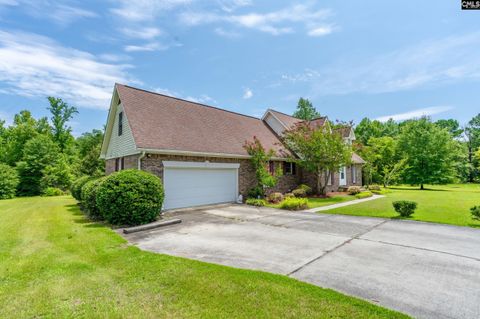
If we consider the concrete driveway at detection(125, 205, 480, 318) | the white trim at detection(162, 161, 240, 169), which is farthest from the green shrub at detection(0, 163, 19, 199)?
the concrete driveway at detection(125, 205, 480, 318)

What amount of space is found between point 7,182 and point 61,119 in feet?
66.5

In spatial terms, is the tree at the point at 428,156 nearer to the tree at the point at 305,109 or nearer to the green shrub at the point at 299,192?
the tree at the point at 305,109

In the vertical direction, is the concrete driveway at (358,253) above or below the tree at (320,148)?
below

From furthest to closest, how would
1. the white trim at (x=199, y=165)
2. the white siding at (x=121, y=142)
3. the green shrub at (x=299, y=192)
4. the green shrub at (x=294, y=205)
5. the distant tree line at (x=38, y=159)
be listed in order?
the distant tree line at (x=38, y=159)
the green shrub at (x=299, y=192)
the green shrub at (x=294, y=205)
the white siding at (x=121, y=142)
the white trim at (x=199, y=165)

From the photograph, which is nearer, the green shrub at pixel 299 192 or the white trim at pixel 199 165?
the white trim at pixel 199 165

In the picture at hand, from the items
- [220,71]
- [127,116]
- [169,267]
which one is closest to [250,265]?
[169,267]

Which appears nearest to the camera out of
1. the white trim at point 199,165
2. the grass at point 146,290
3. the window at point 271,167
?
the grass at point 146,290

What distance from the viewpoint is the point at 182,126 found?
555 inches

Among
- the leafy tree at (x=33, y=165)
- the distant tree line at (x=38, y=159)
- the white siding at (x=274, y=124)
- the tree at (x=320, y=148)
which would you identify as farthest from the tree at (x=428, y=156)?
the leafy tree at (x=33, y=165)

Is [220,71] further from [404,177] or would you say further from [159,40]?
[404,177]

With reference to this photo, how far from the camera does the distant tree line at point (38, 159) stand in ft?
84.4

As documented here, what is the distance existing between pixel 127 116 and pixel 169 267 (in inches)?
384

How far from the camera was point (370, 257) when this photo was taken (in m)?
5.41

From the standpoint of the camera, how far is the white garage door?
39.1 ft
